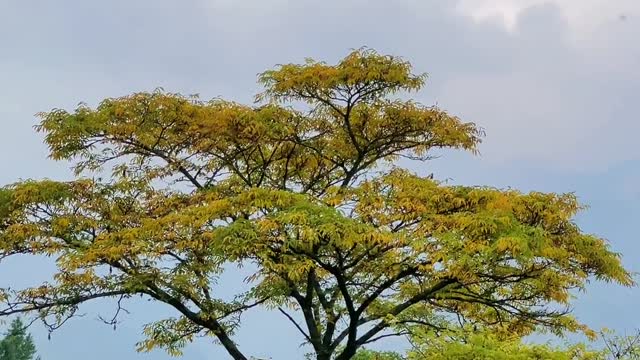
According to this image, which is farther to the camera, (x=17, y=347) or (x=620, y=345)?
(x=17, y=347)

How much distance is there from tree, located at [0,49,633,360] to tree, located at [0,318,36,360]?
54.3 feet

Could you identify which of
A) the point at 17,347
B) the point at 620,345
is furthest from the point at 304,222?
the point at 17,347

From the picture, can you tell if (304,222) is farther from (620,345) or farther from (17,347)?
(17,347)

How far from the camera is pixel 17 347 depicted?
27109 mm

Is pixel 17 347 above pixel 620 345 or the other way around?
above

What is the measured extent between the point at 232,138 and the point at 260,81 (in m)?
0.92

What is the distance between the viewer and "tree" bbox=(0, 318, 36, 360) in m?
26.8

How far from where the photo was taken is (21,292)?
11.8 m

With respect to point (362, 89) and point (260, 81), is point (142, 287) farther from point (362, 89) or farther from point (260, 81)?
point (362, 89)

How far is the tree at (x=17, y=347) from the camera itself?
2675 cm

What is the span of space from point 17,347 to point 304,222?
21747 millimetres

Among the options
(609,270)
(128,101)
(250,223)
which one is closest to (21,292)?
(128,101)

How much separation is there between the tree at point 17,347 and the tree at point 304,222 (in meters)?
16.5

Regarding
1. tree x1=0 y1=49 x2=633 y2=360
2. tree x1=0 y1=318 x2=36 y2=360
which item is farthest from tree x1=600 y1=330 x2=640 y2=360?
tree x1=0 y1=318 x2=36 y2=360
